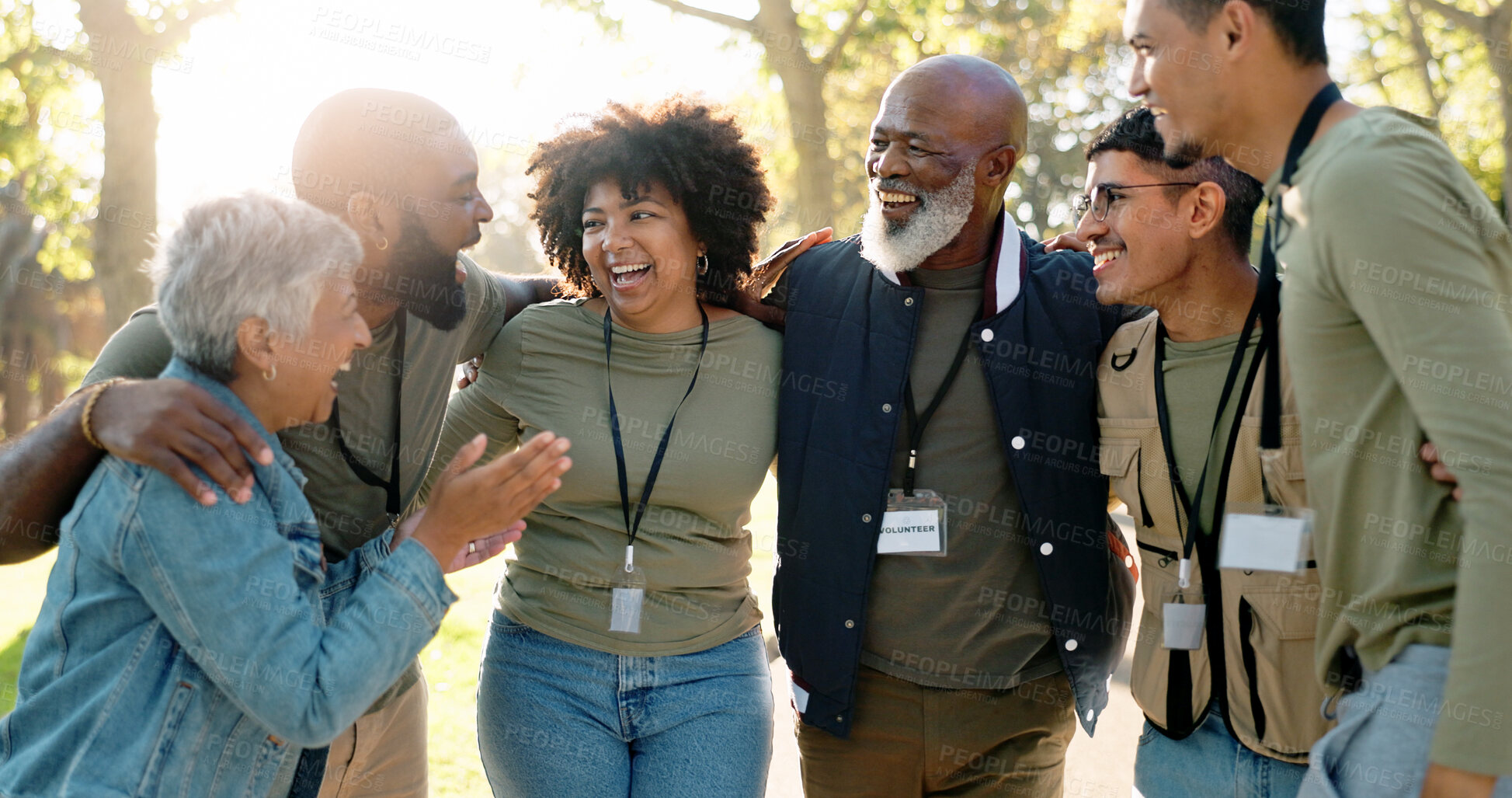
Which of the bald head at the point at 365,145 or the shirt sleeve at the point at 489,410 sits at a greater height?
the bald head at the point at 365,145

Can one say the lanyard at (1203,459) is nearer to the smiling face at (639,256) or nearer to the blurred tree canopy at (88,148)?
the smiling face at (639,256)

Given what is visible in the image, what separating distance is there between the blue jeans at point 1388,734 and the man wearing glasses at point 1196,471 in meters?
0.50

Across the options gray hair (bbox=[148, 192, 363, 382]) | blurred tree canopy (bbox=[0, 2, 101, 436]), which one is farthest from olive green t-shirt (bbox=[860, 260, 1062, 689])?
blurred tree canopy (bbox=[0, 2, 101, 436])

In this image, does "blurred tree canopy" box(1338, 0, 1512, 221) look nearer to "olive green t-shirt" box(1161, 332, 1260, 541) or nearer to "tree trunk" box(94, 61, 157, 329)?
"olive green t-shirt" box(1161, 332, 1260, 541)

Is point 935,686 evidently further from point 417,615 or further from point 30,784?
point 30,784

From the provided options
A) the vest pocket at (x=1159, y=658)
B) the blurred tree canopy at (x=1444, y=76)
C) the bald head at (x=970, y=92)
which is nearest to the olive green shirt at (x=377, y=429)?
the bald head at (x=970, y=92)

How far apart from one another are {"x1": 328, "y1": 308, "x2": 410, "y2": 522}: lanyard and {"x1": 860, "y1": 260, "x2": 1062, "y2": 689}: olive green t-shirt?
1428 millimetres

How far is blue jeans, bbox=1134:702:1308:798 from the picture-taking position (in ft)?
8.09

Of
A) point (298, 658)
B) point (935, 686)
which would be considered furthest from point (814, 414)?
point (298, 658)

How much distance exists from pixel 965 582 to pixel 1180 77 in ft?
5.51

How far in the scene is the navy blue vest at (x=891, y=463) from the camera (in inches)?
126

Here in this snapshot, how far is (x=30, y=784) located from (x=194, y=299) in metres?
0.98

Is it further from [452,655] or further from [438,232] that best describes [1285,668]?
[452,655]

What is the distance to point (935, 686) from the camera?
327 cm
